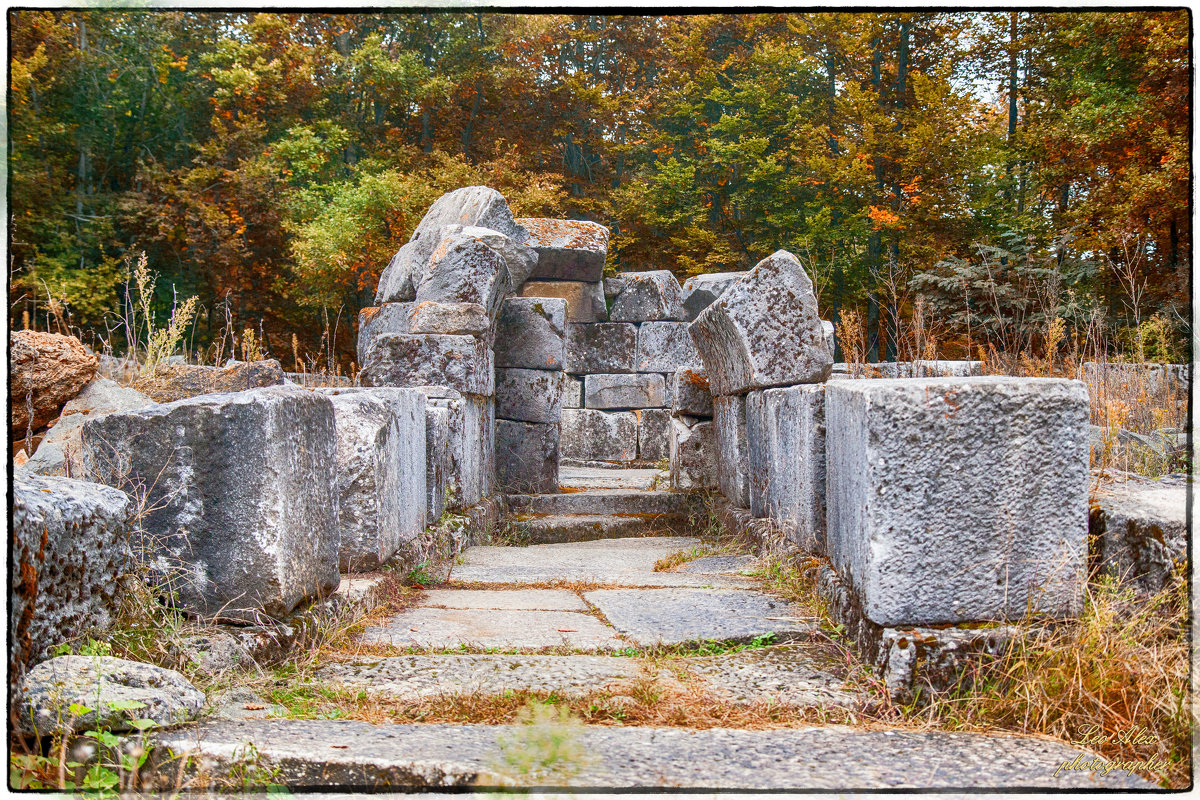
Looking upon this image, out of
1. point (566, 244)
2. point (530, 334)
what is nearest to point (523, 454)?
point (530, 334)

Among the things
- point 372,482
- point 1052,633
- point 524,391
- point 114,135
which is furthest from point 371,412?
point 114,135

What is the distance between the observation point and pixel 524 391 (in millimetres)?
7676

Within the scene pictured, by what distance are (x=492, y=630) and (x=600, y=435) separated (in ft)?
28.6

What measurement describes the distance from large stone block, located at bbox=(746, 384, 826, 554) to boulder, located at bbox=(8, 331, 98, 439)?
167 inches

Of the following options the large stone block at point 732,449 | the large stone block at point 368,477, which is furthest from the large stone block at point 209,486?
the large stone block at point 732,449

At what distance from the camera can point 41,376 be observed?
232 inches

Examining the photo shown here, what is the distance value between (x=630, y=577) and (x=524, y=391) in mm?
3362

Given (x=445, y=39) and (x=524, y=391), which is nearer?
(x=524, y=391)

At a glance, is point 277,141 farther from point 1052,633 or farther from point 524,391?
point 1052,633

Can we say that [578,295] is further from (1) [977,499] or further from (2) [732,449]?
(1) [977,499]

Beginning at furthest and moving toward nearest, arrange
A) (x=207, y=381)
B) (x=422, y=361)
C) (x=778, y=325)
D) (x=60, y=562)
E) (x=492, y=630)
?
1. (x=207, y=381)
2. (x=422, y=361)
3. (x=778, y=325)
4. (x=492, y=630)
5. (x=60, y=562)

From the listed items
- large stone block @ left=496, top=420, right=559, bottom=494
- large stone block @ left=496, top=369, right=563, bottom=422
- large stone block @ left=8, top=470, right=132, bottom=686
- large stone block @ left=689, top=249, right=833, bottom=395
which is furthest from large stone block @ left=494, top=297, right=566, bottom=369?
large stone block @ left=8, top=470, right=132, bottom=686

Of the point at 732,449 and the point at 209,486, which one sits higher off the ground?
the point at 209,486

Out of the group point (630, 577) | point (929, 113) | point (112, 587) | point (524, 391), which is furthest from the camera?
point (929, 113)
